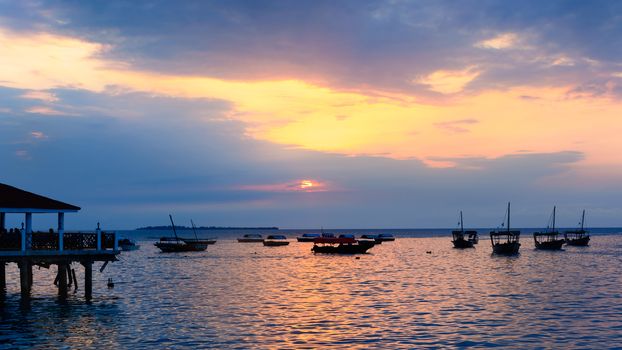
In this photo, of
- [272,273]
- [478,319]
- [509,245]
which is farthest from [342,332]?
[509,245]

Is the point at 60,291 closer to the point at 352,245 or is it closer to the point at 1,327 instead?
the point at 1,327

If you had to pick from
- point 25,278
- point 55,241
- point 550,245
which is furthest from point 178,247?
point 55,241

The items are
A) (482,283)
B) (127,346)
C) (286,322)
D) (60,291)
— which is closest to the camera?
(127,346)

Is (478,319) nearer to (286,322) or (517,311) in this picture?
(517,311)

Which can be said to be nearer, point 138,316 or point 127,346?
point 127,346

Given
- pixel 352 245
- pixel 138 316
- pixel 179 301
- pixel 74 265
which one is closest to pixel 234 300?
pixel 179 301

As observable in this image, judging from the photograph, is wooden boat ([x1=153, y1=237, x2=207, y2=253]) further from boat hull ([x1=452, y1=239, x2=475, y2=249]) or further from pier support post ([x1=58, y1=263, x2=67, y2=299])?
pier support post ([x1=58, y1=263, x2=67, y2=299])

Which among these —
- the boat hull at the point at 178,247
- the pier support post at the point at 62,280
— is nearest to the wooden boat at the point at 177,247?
the boat hull at the point at 178,247

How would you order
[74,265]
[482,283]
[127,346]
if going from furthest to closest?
[74,265]
[482,283]
[127,346]

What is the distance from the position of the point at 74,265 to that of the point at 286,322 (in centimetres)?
7201

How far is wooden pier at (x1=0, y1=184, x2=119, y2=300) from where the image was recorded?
39.6m

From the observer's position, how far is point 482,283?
60.0 meters

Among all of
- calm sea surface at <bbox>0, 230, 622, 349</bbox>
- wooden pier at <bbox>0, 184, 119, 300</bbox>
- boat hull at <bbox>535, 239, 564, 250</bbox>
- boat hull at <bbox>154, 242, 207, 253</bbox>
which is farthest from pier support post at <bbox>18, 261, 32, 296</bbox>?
boat hull at <bbox>535, 239, 564, 250</bbox>

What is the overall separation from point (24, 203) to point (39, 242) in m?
2.70
